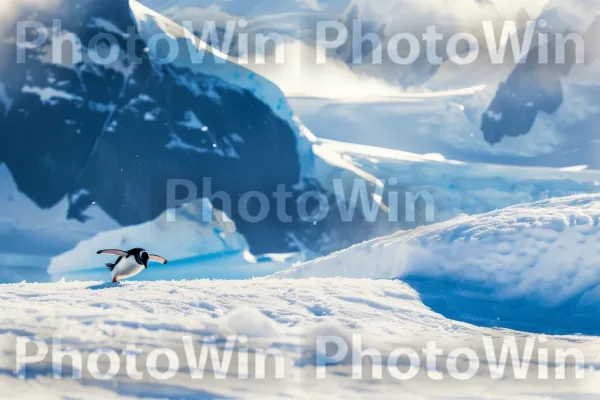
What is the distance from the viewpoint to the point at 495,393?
8.55 m

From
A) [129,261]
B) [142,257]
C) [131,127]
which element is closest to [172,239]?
[131,127]

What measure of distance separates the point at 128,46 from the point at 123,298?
53.1 m

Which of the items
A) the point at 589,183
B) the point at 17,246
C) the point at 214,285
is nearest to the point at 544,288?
the point at 214,285

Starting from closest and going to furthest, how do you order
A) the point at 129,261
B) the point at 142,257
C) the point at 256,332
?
the point at 256,332 < the point at 142,257 < the point at 129,261

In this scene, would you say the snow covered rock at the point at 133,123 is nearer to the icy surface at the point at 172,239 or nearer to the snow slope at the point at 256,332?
the icy surface at the point at 172,239

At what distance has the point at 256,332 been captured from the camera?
405 inches

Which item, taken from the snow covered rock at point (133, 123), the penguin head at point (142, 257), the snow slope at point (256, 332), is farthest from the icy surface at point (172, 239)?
the snow slope at point (256, 332)

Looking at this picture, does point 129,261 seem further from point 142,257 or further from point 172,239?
point 172,239

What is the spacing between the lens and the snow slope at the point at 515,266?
13.9 meters

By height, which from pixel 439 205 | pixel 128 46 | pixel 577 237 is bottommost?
pixel 577 237

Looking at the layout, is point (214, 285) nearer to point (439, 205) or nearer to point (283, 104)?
point (283, 104)

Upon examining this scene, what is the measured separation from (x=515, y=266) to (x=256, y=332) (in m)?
6.78

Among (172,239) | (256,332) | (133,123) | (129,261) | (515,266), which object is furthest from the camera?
(133,123)

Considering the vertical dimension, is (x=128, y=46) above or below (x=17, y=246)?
above
